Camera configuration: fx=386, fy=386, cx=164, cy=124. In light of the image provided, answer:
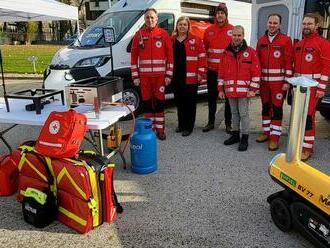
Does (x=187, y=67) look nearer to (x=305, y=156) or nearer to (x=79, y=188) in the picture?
(x=305, y=156)

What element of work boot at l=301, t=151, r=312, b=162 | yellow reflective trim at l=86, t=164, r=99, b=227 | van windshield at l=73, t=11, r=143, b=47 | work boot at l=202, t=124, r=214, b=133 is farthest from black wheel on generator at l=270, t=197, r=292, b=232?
van windshield at l=73, t=11, r=143, b=47

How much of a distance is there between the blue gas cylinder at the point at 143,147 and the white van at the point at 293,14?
9.46 feet

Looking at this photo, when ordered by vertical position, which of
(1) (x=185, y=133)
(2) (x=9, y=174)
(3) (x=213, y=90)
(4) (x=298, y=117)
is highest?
(4) (x=298, y=117)

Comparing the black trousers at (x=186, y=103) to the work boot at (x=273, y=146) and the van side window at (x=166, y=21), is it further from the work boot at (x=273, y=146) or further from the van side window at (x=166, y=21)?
the van side window at (x=166, y=21)

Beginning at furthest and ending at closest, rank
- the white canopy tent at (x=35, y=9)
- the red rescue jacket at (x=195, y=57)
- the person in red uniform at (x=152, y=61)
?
the red rescue jacket at (x=195, y=57) < the person in red uniform at (x=152, y=61) < the white canopy tent at (x=35, y=9)

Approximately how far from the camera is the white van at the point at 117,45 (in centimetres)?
712

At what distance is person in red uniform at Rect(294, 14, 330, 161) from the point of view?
4738mm

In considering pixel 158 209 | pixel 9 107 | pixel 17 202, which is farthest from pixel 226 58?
pixel 17 202

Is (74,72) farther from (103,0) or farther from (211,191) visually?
(103,0)

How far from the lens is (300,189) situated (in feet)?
10.3

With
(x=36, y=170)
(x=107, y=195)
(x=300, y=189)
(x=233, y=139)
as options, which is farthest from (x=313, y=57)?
(x=36, y=170)

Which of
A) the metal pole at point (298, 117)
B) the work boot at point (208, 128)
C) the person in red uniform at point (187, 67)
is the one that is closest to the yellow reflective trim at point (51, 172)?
the metal pole at point (298, 117)

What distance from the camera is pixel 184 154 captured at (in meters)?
5.46

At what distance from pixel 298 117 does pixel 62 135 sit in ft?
6.73
